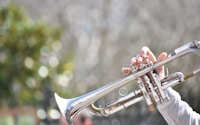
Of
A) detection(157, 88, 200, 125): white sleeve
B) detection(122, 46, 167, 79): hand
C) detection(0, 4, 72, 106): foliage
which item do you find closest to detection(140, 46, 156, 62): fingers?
detection(122, 46, 167, 79): hand

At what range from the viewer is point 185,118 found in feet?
10.9

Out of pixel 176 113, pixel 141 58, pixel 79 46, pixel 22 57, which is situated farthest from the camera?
pixel 79 46

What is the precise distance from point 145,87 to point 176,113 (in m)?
0.22

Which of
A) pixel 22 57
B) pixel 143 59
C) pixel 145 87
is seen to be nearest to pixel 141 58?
pixel 143 59

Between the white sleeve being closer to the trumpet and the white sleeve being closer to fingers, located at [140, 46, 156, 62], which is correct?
the trumpet

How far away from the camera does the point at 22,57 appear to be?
10.6m

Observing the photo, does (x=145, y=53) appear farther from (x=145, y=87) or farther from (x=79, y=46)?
(x=79, y=46)

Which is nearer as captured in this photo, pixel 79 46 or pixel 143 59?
pixel 143 59

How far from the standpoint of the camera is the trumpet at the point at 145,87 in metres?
3.41

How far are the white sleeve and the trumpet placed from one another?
3cm

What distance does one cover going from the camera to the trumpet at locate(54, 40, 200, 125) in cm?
341

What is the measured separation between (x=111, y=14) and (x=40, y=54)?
220 centimetres

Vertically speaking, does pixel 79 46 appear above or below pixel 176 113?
above

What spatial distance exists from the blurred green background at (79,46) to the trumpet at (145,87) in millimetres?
2718
